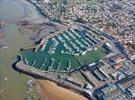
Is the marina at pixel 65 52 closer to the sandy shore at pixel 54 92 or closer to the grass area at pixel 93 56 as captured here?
the grass area at pixel 93 56

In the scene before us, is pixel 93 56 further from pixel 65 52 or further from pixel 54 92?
pixel 54 92

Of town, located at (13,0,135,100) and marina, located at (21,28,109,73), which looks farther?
marina, located at (21,28,109,73)

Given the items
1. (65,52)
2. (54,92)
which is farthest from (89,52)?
(54,92)

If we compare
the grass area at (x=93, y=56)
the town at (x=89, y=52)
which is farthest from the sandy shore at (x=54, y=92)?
the grass area at (x=93, y=56)

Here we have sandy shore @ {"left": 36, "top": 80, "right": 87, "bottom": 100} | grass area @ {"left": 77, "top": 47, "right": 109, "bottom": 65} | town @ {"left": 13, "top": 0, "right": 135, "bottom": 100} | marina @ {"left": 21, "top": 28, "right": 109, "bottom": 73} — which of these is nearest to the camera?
sandy shore @ {"left": 36, "top": 80, "right": 87, "bottom": 100}

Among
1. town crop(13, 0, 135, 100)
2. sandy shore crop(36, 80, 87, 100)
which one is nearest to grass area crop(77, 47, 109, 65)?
town crop(13, 0, 135, 100)

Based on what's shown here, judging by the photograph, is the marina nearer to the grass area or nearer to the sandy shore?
the grass area
